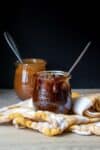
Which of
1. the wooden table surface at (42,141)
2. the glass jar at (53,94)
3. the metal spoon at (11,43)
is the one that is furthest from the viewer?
the metal spoon at (11,43)

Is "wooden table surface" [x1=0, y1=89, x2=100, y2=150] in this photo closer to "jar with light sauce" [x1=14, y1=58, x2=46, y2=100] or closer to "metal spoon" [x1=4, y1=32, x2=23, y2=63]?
"jar with light sauce" [x1=14, y1=58, x2=46, y2=100]

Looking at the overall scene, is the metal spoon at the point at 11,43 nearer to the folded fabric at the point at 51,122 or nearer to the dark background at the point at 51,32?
the dark background at the point at 51,32

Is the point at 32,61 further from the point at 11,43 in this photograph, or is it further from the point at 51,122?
the point at 51,122

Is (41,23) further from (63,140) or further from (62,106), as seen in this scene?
(63,140)

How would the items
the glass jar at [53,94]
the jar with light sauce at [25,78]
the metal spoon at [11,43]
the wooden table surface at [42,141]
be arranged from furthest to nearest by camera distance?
1. the metal spoon at [11,43]
2. the jar with light sauce at [25,78]
3. the glass jar at [53,94]
4. the wooden table surface at [42,141]

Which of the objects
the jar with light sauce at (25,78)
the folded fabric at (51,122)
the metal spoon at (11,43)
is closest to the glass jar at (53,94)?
the folded fabric at (51,122)

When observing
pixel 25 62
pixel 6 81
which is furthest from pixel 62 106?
pixel 6 81
